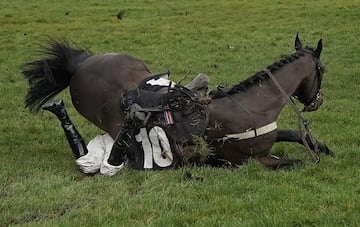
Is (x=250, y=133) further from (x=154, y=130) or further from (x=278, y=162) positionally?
(x=154, y=130)

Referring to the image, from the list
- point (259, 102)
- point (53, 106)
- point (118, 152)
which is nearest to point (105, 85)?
point (53, 106)

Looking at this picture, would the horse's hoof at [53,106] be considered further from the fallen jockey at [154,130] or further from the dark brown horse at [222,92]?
the fallen jockey at [154,130]

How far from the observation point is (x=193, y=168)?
649 cm

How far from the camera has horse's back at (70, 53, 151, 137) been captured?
692 cm

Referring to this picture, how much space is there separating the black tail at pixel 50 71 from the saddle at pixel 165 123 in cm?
126

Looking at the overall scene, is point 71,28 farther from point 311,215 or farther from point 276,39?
point 311,215

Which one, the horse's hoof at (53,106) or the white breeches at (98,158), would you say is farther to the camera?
the horse's hoof at (53,106)

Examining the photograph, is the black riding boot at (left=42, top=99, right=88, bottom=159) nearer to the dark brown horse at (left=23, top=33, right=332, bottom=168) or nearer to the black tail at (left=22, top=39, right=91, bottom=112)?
the dark brown horse at (left=23, top=33, right=332, bottom=168)

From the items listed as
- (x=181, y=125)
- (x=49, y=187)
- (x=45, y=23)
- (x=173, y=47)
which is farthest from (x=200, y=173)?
(x=45, y=23)

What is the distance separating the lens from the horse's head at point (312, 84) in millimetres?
6918

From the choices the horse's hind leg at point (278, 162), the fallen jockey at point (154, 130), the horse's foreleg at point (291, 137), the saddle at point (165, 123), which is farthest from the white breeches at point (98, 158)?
the horse's foreleg at point (291, 137)

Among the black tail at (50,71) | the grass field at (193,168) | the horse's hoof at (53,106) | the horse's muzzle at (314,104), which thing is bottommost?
the grass field at (193,168)

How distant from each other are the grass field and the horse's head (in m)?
0.62

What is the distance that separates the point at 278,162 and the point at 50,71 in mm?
2876
